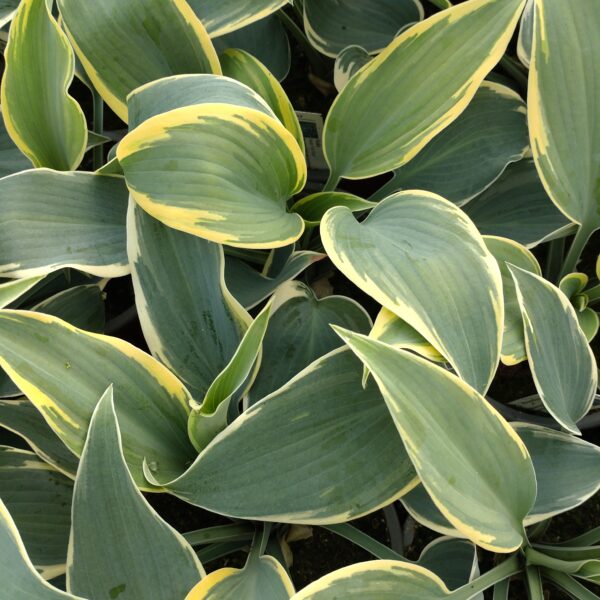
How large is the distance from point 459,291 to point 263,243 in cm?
16

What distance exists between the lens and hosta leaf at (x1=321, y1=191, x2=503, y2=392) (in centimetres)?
49

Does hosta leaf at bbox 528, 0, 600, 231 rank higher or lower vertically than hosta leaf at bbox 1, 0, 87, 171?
lower

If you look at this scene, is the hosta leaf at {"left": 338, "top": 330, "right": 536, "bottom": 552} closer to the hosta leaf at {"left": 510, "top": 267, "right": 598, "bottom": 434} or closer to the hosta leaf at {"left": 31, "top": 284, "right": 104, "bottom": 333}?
the hosta leaf at {"left": 510, "top": 267, "right": 598, "bottom": 434}

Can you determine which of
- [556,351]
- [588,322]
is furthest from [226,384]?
[588,322]

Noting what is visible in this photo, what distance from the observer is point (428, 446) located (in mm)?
436

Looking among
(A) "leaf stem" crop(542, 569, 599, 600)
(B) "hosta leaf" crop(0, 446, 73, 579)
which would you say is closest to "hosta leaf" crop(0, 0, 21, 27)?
(B) "hosta leaf" crop(0, 446, 73, 579)

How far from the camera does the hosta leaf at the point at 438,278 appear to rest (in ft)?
1.59

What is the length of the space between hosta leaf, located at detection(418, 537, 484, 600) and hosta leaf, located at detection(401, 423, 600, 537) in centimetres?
6

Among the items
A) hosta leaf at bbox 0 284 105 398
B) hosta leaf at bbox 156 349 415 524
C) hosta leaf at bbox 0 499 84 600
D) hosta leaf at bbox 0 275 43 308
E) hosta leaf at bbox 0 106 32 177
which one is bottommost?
hosta leaf at bbox 156 349 415 524

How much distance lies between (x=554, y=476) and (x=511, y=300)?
0.54ft

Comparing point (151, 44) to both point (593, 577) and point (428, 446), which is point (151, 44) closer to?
point (428, 446)

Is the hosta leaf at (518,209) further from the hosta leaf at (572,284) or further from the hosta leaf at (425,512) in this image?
the hosta leaf at (425,512)

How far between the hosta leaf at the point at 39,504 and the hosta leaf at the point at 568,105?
0.57m

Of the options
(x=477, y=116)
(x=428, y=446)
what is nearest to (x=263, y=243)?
(x=428, y=446)
